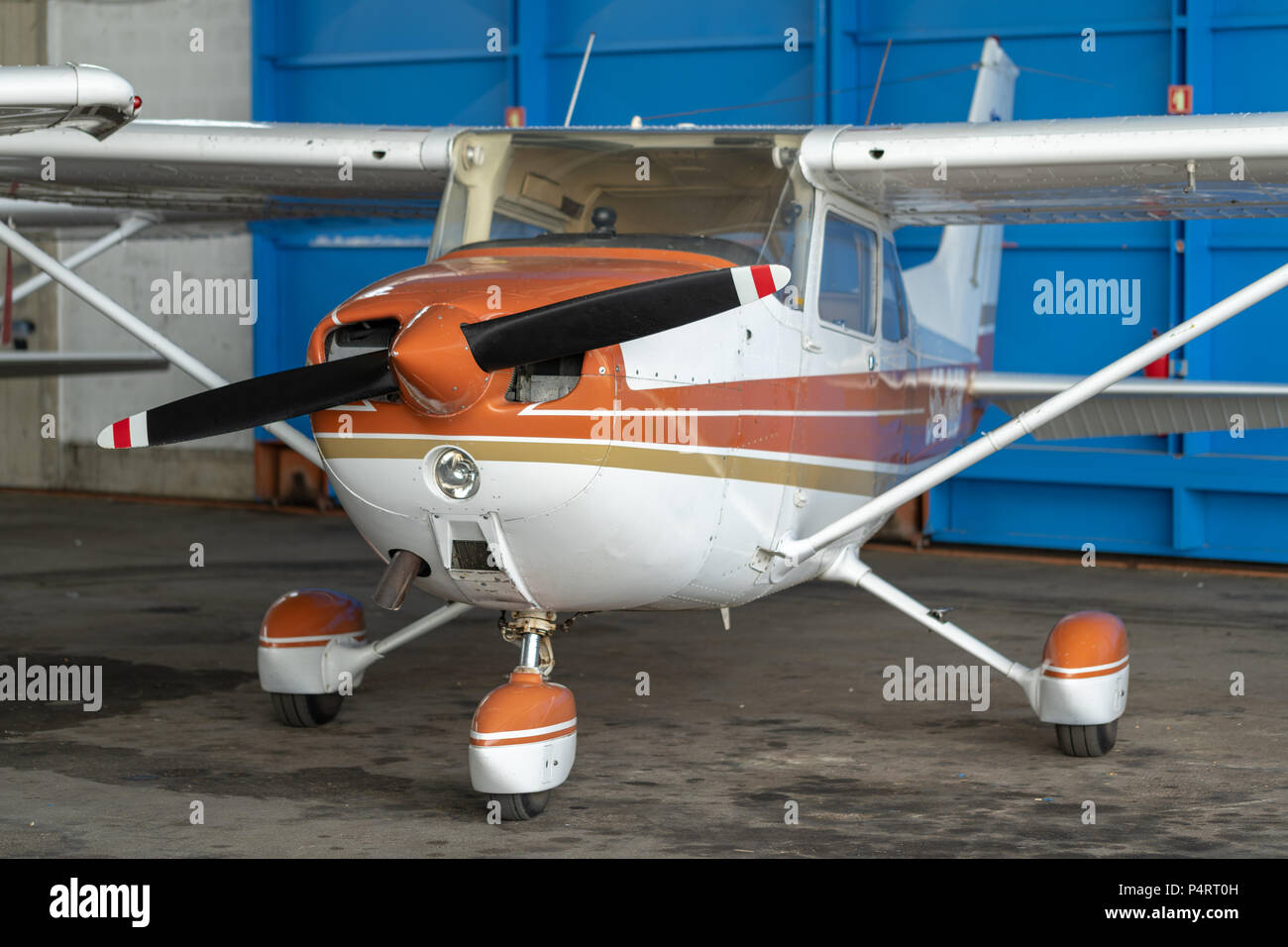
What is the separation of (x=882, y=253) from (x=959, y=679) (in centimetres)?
199

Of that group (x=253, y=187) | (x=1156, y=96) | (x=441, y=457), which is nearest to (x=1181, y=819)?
(x=441, y=457)

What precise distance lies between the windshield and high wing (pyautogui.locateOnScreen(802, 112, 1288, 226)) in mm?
192

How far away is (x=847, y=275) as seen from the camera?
5.98 m

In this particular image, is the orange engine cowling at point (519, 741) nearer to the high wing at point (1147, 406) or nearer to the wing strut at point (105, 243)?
the high wing at point (1147, 406)

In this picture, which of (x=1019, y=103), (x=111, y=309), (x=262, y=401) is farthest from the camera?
(x=1019, y=103)

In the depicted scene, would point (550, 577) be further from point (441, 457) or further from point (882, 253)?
point (882, 253)

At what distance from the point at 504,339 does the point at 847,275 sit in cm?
200

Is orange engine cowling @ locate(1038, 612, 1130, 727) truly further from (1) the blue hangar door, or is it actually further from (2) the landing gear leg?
(1) the blue hangar door

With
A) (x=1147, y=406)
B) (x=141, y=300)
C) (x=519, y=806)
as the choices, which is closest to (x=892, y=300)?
(x=1147, y=406)

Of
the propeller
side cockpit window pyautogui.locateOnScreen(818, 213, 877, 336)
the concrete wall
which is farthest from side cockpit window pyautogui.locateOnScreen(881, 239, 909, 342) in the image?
the concrete wall

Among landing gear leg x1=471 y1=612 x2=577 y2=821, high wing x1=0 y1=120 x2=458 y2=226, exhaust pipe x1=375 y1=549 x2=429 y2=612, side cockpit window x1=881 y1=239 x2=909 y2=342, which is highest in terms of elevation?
high wing x1=0 y1=120 x2=458 y2=226

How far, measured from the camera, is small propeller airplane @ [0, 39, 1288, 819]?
4.54m

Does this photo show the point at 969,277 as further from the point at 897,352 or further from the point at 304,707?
the point at 304,707

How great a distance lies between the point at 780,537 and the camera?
5.48 metres
